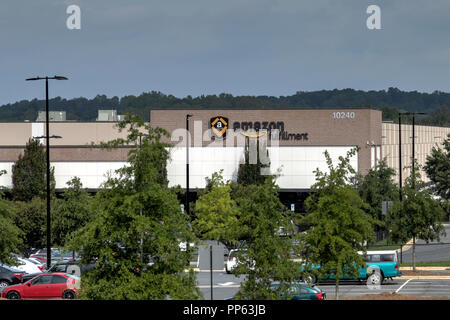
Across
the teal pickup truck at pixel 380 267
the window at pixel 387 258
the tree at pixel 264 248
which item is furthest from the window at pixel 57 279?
the window at pixel 387 258

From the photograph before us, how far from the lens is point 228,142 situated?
256 ft

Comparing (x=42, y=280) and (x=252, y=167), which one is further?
(x=252, y=167)

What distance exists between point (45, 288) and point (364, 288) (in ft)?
48.3

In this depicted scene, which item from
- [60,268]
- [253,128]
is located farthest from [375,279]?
[253,128]

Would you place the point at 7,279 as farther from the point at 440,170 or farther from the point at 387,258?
the point at 440,170

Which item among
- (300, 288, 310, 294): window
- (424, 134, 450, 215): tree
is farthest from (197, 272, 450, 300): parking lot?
(424, 134, 450, 215): tree

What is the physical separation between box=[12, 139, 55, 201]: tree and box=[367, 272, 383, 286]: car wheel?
41319 millimetres

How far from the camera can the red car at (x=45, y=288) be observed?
28.3 m

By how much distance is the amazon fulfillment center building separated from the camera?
3036 inches

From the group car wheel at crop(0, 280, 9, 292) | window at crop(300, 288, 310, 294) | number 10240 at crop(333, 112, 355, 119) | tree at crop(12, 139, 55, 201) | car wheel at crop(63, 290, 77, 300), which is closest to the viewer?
window at crop(300, 288, 310, 294)

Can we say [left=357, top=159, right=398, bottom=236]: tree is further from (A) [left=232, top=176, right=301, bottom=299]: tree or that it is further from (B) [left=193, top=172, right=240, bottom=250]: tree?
(A) [left=232, top=176, right=301, bottom=299]: tree
